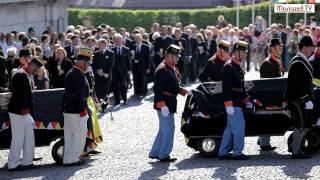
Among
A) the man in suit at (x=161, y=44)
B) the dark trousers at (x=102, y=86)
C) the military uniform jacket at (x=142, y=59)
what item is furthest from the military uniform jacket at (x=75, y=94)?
the man in suit at (x=161, y=44)

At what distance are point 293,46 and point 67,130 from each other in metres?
15.5

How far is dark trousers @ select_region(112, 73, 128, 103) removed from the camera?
23.4m

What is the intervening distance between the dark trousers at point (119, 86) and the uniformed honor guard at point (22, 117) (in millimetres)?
8318

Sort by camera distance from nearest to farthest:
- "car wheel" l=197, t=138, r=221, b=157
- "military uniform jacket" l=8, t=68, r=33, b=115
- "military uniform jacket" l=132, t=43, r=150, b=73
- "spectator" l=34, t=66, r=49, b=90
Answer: "military uniform jacket" l=8, t=68, r=33, b=115
"car wheel" l=197, t=138, r=221, b=157
"spectator" l=34, t=66, r=49, b=90
"military uniform jacket" l=132, t=43, r=150, b=73

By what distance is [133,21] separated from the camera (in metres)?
42.8

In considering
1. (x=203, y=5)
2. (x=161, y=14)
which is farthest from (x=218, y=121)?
(x=203, y=5)

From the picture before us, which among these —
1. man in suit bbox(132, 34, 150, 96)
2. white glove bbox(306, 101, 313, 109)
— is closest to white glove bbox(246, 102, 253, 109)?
white glove bbox(306, 101, 313, 109)

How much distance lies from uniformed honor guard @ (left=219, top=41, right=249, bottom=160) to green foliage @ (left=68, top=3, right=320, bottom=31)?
2653 cm

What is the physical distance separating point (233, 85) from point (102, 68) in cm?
741

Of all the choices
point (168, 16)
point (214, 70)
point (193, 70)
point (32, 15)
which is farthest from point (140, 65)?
point (168, 16)

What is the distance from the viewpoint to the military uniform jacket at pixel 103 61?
2199 centimetres

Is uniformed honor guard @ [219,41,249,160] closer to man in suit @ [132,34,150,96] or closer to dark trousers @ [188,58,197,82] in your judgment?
man in suit @ [132,34,150,96]

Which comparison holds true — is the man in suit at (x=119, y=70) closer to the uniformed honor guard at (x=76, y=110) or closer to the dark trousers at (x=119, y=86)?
the dark trousers at (x=119, y=86)

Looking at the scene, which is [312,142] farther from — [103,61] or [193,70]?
[193,70]
